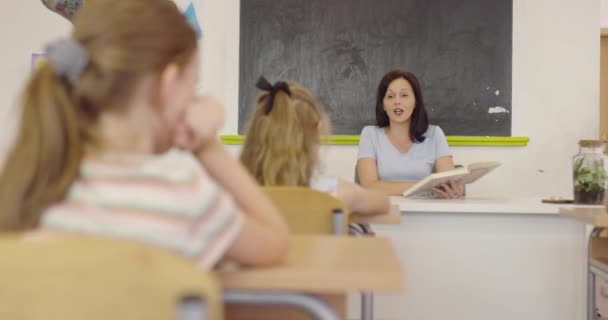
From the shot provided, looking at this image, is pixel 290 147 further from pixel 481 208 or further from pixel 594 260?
pixel 594 260

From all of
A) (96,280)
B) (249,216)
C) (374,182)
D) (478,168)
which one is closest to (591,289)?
(478,168)

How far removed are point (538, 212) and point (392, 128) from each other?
1.22m

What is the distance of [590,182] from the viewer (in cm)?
241

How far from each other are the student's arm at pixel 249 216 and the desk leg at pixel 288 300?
55 mm

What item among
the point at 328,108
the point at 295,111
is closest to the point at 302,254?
the point at 295,111

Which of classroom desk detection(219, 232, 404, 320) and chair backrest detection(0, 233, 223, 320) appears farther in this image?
classroom desk detection(219, 232, 404, 320)

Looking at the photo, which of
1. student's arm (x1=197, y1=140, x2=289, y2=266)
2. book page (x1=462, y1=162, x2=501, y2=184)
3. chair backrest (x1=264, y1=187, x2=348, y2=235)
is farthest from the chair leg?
student's arm (x1=197, y1=140, x2=289, y2=266)

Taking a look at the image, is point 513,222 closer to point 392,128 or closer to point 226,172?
point 392,128

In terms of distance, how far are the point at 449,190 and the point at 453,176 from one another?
236mm

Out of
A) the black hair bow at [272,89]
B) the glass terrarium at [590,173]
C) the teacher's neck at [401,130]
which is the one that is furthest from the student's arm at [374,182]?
the black hair bow at [272,89]

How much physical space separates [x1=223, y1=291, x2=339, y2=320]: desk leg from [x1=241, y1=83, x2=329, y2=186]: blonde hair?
0.89m

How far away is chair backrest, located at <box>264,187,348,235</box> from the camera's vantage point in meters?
1.52

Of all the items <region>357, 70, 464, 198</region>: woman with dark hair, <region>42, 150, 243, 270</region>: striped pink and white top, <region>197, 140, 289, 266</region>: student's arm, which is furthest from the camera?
<region>357, 70, 464, 198</region>: woman with dark hair

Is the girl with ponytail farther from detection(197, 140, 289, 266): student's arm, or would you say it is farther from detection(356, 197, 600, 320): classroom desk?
detection(197, 140, 289, 266): student's arm
